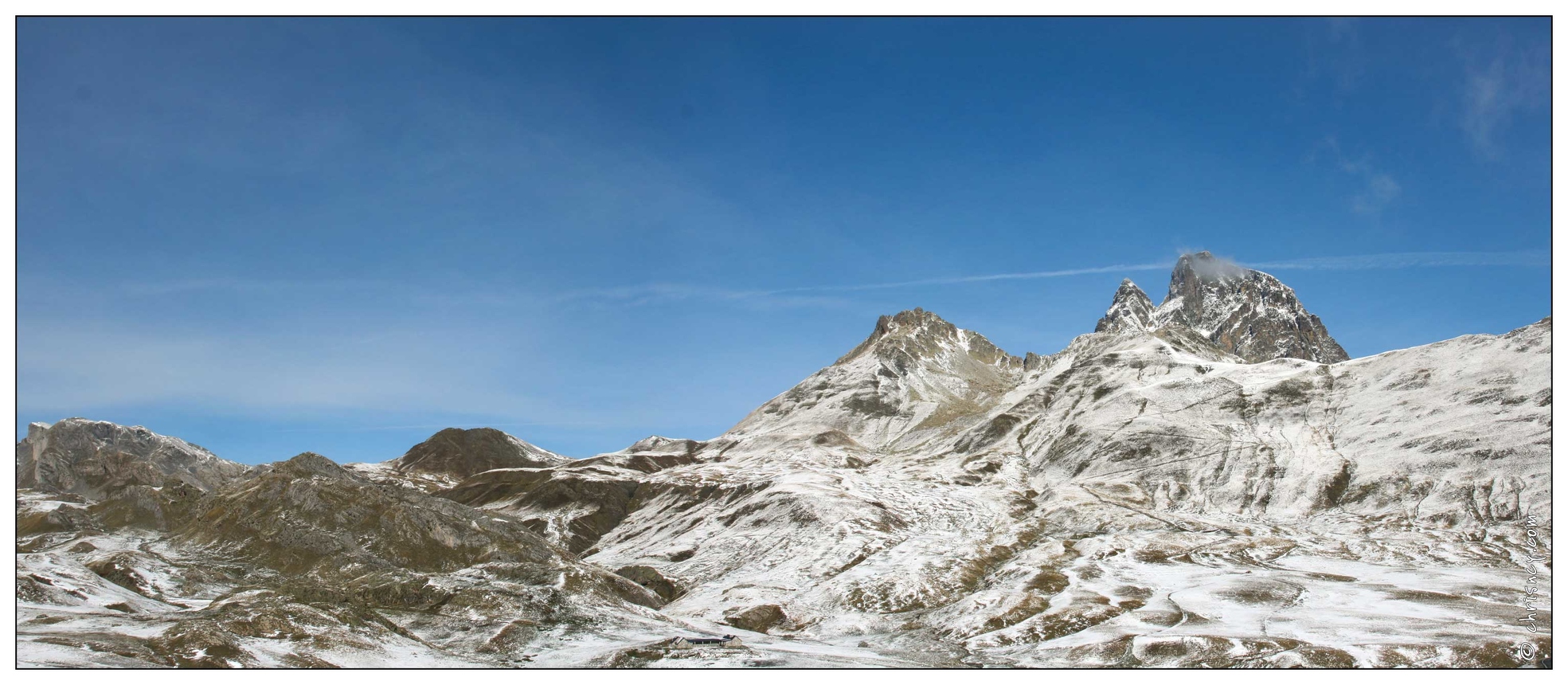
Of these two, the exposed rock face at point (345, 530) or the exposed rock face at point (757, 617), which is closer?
the exposed rock face at point (757, 617)

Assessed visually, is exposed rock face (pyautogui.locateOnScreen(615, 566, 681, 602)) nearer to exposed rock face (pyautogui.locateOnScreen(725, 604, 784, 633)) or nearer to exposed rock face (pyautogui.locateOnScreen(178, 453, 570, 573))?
exposed rock face (pyautogui.locateOnScreen(178, 453, 570, 573))

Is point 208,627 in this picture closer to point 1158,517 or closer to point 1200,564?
point 1200,564

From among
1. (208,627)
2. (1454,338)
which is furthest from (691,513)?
(1454,338)

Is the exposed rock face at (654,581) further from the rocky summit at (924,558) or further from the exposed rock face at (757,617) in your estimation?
the exposed rock face at (757,617)

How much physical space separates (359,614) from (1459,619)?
8749cm

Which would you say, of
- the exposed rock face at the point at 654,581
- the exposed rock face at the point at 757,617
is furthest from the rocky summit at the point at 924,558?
the exposed rock face at the point at 654,581

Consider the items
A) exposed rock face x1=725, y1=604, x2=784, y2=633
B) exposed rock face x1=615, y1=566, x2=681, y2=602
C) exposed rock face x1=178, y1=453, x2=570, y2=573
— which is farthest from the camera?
exposed rock face x1=615, y1=566, x2=681, y2=602

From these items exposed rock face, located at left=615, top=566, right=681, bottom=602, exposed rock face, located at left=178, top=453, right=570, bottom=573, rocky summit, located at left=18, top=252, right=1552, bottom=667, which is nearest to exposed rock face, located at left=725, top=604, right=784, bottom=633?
rocky summit, located at left=18, top=252, right=1552, bottom=667

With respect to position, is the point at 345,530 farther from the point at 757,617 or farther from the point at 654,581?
the point at 757,617

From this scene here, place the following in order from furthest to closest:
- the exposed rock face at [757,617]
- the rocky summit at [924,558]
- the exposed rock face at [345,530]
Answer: the exposed rock face at [345,530] < the exposed rock face at [757,617] < the rocky summit at [924,558]

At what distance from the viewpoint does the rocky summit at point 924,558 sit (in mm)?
67625

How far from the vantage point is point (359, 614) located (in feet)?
234

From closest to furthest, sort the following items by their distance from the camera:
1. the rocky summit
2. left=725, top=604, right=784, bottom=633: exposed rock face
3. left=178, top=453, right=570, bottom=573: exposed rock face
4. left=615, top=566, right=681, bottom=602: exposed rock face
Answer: the rocky summit → left=725, top=604, right=784, bottom=633: exposed rock face → left=178, top=453, right=570, bottom=573: exposed rock face → left=615, top=566, right=681, bottom=602: exposed rock face

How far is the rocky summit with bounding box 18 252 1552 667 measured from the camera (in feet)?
222
